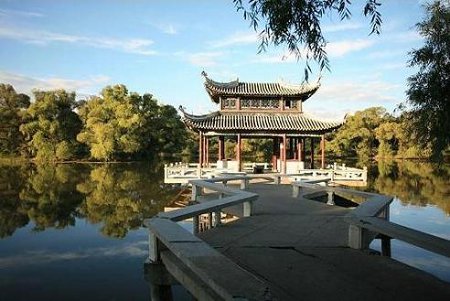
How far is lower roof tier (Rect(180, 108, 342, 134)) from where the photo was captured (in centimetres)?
2684

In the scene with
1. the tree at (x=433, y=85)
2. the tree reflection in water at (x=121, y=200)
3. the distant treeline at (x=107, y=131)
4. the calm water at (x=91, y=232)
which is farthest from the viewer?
the distant treeline at (x=107, y=131)

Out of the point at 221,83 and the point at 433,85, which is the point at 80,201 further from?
the point at 433,85

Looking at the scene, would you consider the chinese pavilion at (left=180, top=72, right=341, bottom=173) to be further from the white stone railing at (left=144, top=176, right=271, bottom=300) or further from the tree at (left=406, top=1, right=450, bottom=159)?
the white stone railing at (left=144, top=176, right=271, bottom=300)

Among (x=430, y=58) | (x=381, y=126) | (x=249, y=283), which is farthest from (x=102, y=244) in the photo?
(x=381, y=126)

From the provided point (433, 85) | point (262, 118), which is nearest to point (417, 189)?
point (262, 118)

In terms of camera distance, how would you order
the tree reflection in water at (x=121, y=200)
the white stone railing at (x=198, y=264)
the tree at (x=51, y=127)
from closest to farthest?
the white stone railing at (x=198, y=264) → the tree reflection in water at (x=121, y=200) → the tree at (x=51, y=127)

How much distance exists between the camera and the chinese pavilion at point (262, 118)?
27188 millimetres

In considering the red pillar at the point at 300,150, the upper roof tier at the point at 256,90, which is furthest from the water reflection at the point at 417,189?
the upper roof tier at the point at 256,90

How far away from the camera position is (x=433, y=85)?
8031 mm

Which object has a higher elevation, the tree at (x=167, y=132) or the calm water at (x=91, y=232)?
the tree at (x=167, y=132)

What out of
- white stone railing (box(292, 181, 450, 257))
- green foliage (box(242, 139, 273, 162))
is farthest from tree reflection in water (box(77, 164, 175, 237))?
green foliage (box(242, 139, 273, 162))

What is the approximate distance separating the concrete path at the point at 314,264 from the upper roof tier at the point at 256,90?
65.8 feet

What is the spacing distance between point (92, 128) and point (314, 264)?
5627 centimetres

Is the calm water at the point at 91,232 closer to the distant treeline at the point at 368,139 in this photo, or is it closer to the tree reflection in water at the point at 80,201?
the tree reflection in water at the point at 80,201
